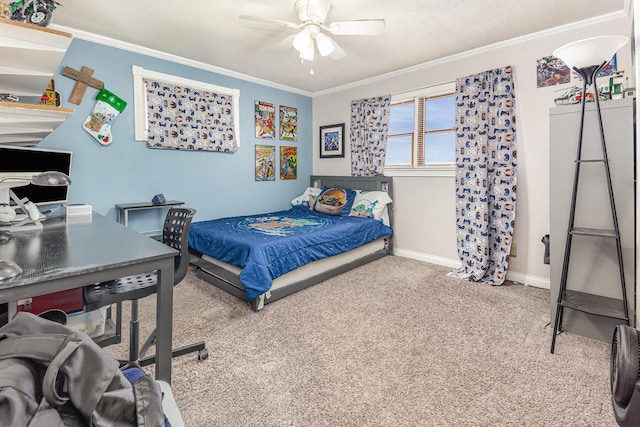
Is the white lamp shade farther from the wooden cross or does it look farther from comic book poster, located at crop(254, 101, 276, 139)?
the wooden cross

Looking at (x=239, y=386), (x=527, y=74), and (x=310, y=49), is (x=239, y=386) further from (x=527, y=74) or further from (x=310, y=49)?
(x=527, y=74)

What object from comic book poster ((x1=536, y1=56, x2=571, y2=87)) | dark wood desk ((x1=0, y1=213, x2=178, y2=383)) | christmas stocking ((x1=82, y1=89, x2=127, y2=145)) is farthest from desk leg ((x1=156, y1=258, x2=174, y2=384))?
comic book poster ((x1=536, y1=56, x2=571, y2=87))

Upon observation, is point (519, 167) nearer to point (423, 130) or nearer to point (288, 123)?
point (423, 130)

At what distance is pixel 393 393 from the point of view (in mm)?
1706

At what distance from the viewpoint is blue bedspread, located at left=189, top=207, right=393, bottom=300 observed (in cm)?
269

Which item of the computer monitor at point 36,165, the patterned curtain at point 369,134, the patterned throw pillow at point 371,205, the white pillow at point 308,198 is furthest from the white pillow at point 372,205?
the computer monitor at point 36,165

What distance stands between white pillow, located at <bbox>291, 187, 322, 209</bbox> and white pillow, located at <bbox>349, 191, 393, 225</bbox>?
688mm

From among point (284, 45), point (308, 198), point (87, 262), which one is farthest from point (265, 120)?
point (87, 262)

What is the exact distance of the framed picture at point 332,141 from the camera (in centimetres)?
484

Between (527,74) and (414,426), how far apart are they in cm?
326

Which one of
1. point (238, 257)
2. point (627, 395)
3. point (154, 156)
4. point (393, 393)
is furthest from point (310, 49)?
point (627, 395)

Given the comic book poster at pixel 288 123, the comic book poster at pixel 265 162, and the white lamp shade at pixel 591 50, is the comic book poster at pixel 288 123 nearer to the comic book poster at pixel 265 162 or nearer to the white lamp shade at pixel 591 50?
the comic book poster at pixel 265 162

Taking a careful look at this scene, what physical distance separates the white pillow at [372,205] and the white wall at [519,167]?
204 millimetres

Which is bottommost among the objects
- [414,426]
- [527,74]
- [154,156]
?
[414,426]
